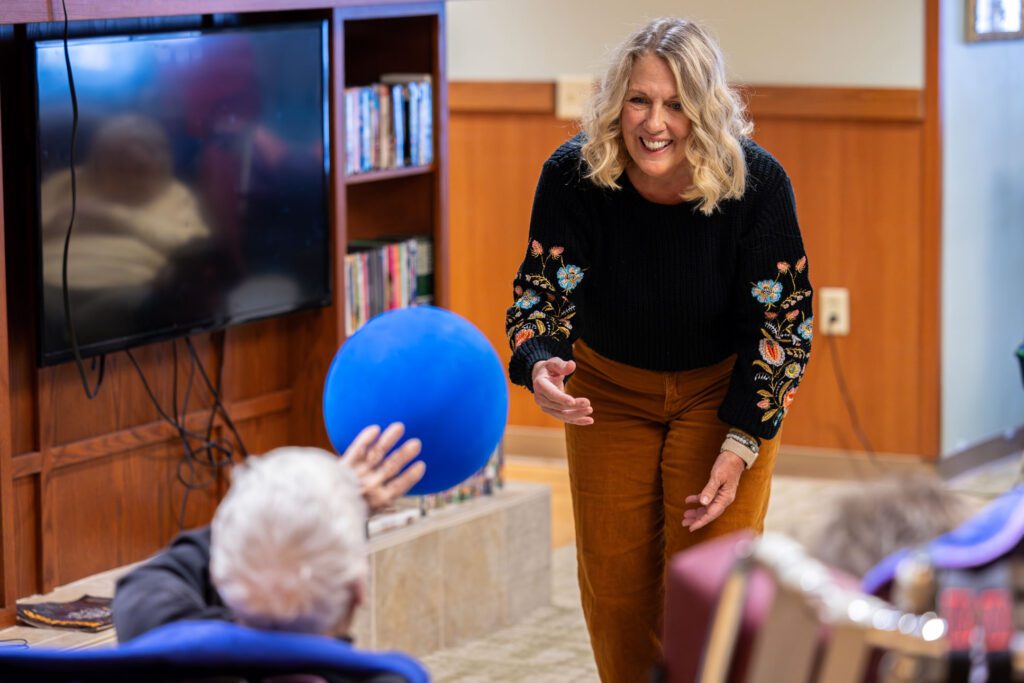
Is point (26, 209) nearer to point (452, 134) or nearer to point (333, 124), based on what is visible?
point (333, 124)

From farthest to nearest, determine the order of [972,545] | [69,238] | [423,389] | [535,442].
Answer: [535,442], [69,238], [423,389], [972,545]

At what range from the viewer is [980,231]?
514cm

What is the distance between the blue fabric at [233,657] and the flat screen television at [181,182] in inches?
62.1

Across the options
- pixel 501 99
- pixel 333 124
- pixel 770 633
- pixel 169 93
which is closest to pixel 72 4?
pixel 169 93

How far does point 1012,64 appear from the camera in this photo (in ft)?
17.0

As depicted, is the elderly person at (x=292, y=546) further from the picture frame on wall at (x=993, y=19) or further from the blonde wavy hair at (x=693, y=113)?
the picture frame on wall at (x=993, y=19)

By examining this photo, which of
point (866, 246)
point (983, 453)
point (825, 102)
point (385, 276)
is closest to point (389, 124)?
point (385, 276)

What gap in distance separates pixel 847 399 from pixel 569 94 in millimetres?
1362

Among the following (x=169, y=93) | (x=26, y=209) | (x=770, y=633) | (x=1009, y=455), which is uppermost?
(x=169, y=93)

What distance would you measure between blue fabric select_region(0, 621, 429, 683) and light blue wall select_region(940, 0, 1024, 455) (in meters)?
3.91

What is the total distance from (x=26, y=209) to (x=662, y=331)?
124 centimetres

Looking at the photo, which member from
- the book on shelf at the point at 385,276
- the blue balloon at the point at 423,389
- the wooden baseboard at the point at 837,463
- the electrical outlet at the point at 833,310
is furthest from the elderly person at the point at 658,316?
the electrical outlet at the point at 833,310

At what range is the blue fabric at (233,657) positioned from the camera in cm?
145

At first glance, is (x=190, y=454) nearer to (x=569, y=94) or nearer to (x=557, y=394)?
(x=557, y=394)
